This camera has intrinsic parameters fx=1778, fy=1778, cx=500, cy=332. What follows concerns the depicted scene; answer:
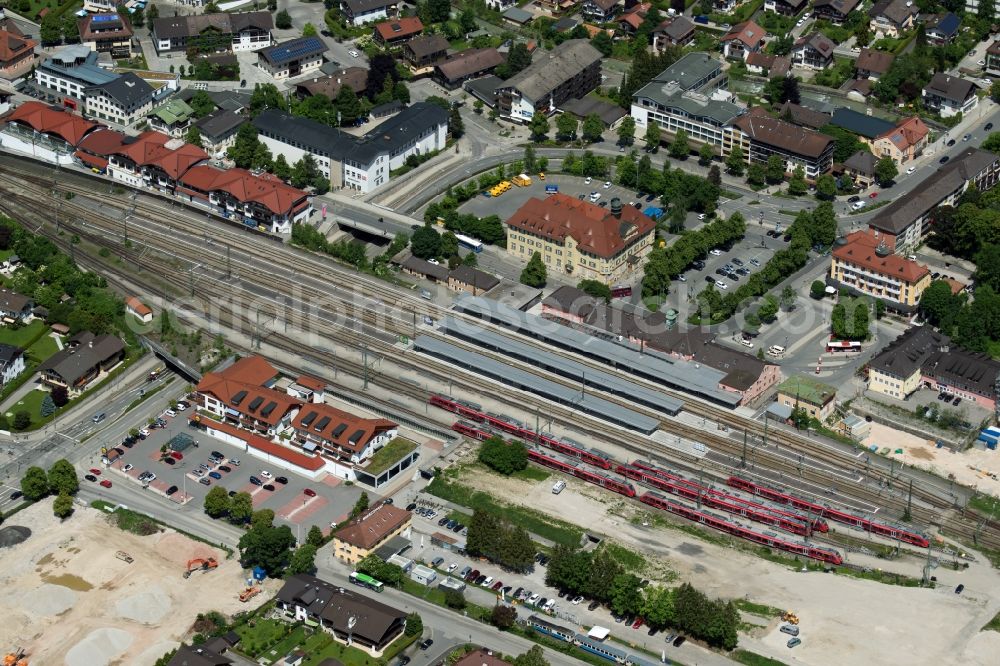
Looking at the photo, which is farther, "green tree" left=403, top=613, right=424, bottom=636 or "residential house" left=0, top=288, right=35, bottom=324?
"residential house" left=0, top=288, right=35, bottom=324

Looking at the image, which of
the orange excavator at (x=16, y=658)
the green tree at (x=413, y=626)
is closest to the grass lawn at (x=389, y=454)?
the green tree at (x=413, y=626)

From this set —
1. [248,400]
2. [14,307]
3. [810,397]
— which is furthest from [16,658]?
[810,397]

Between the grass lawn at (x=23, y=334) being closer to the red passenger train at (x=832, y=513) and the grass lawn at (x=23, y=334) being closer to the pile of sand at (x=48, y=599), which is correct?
the pile of sand at (x=48, y=599)

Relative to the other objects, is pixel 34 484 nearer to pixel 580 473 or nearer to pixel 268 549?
pixel 268 549

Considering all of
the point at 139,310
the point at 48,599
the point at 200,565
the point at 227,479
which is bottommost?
the point at 227,479

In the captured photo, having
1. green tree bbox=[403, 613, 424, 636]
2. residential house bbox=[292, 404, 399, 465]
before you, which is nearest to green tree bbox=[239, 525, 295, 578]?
green tree bbox=[403, 613, 424, 636]

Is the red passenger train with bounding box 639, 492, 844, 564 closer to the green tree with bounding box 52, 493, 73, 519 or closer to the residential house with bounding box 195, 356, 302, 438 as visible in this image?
the residential house with bounding box 195, 356, 302, 438
